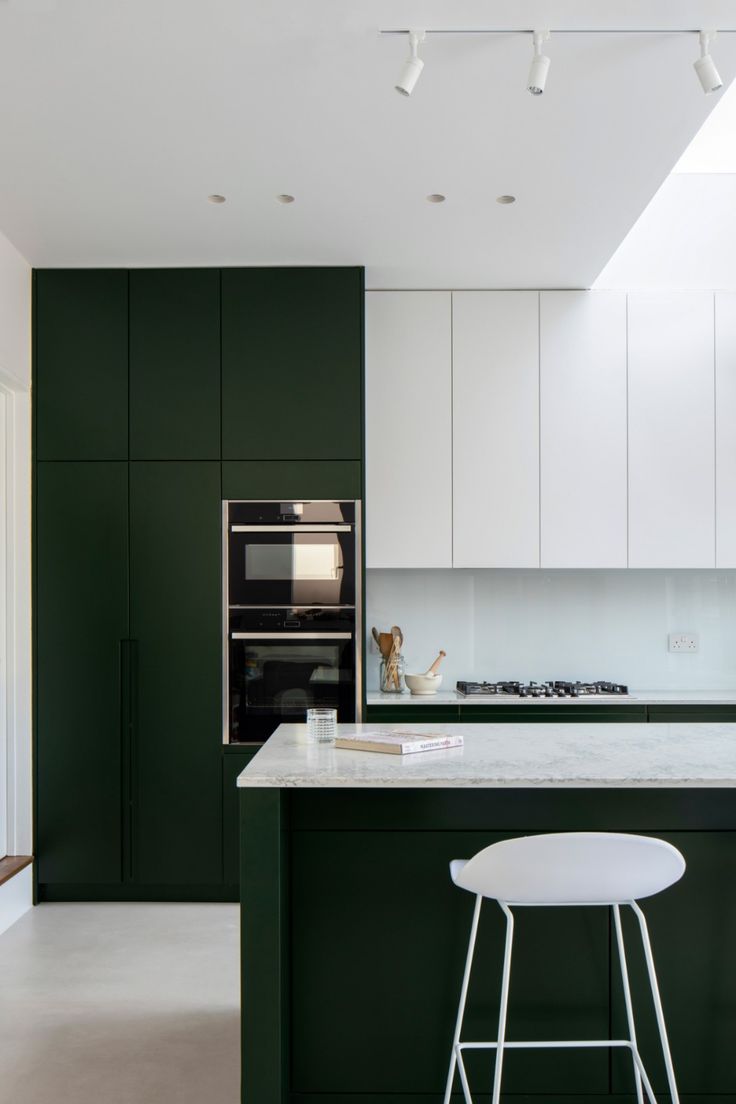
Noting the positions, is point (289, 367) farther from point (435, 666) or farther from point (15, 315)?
point (435, 666)

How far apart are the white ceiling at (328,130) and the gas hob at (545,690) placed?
199cm

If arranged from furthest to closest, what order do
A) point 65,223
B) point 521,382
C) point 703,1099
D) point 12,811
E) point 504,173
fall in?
point 521,382
point 12,811
point 65,223
point 504,173
point 703,1099

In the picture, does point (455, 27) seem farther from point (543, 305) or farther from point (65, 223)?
point (543, 305)

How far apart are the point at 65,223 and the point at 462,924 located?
9.85 ft

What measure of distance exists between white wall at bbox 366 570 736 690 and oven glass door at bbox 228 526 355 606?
0.79m

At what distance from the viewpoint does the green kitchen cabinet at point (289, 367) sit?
4176 millimetres

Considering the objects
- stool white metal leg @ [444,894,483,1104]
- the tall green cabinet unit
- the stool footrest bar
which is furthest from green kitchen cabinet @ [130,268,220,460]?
the stool footrest bar

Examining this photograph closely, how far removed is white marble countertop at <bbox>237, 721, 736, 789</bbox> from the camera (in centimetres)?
207

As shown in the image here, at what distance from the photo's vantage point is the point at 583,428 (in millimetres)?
4598

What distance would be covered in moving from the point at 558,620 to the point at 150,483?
2.21 m

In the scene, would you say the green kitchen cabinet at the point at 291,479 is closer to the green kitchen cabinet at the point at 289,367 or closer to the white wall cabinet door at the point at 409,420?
the green kitchen cabinet at the point at 289,367

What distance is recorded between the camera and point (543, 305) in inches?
182

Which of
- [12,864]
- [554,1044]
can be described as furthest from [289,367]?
[554,1044]

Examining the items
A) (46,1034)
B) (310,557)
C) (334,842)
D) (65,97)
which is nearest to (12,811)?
(46,1034)
